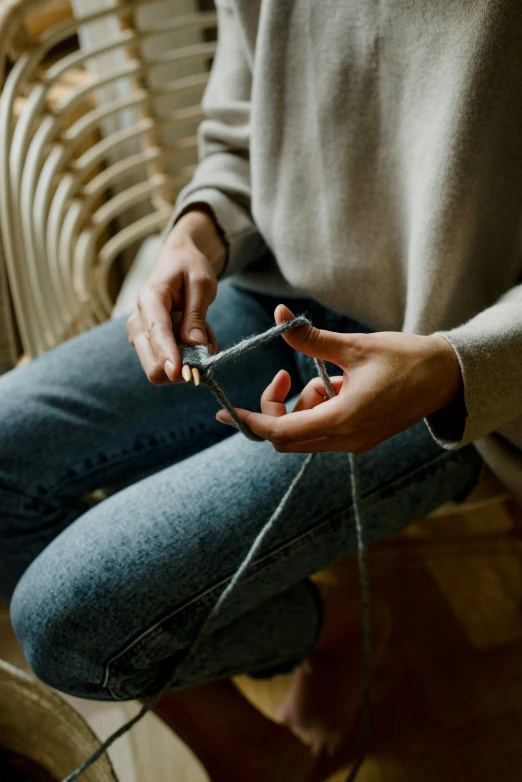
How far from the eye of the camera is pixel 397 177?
0.61 m

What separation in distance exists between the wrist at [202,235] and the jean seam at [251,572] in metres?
0.28

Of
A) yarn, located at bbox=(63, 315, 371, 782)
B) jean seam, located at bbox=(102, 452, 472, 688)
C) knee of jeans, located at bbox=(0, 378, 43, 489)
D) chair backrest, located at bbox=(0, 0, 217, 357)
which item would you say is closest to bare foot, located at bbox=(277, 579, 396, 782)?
yarn, located at bbox=(63, 315, 371, 782)

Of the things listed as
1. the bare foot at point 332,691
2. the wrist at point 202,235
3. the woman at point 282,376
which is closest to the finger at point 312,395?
the woman at point 282,376

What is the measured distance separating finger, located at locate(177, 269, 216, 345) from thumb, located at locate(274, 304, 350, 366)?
0.10 meters

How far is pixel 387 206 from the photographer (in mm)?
627

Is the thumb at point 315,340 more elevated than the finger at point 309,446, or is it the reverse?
the thumb at point 315,340

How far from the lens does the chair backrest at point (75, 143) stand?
840mm

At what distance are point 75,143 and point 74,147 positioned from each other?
0.08 m

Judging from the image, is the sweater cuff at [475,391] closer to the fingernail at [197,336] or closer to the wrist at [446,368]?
the wrist at [446,368]

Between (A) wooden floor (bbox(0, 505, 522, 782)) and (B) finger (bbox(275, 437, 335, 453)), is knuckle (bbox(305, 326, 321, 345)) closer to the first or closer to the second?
(B) finger (bbox(275, 437, 335, 453))

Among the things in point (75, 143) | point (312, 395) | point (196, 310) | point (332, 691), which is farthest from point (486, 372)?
point (75, 143)

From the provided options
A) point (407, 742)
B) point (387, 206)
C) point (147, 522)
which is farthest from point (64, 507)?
point (407, 742)

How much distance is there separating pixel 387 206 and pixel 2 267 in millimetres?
481

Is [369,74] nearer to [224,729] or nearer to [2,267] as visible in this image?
[2,267]
